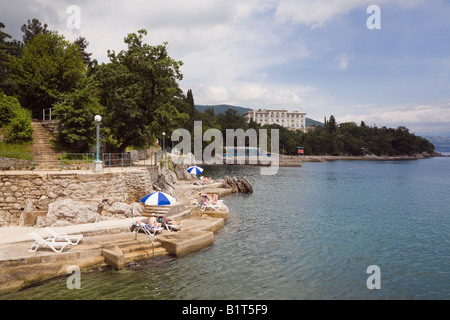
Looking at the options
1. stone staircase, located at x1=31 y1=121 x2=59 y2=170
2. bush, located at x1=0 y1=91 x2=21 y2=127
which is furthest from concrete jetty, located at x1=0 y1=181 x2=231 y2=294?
bush, located at x1=0 y1=91 x2=21 y2=127

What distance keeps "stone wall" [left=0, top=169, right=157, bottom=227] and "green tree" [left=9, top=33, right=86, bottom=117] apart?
1720cm

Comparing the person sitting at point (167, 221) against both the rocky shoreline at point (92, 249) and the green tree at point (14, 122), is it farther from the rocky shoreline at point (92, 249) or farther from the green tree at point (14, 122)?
the green tree at point (14, 122)

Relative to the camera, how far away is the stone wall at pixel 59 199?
16.5 meters

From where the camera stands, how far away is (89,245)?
14.3 meters

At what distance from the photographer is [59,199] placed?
17.4 meters

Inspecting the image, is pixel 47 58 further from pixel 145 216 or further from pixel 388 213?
pixel 388 213

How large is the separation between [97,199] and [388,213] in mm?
25392

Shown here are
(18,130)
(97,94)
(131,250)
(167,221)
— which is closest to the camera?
(131,250)

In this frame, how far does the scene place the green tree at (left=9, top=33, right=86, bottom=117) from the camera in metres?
31.2

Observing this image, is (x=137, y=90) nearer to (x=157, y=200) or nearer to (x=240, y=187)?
(x=157, y=200)

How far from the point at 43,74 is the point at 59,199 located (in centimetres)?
2095

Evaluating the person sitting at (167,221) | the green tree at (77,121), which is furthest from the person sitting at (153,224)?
the green tree at (77,121)

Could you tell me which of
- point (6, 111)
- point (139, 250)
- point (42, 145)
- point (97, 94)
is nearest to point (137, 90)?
A: point (97, 94)

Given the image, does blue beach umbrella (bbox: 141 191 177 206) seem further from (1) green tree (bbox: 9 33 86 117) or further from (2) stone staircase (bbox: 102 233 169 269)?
(1) green tree (bbox: 9 33 86 117)
